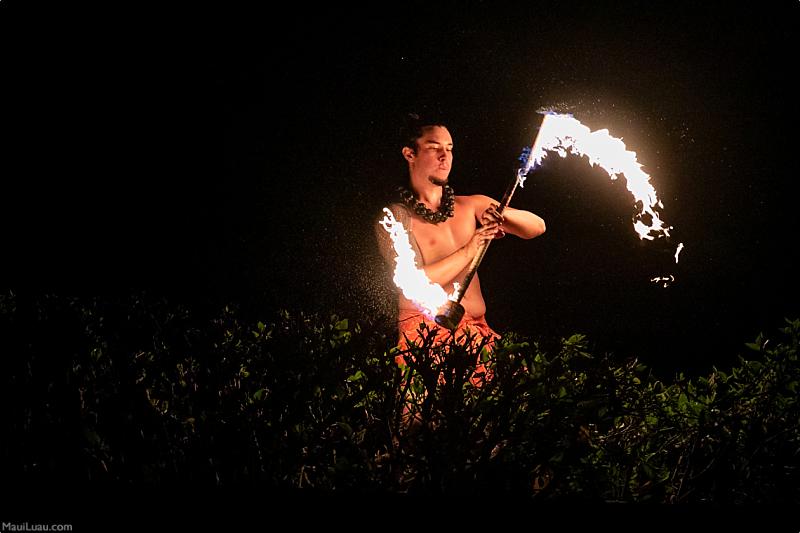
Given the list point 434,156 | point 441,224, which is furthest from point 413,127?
point 441,224

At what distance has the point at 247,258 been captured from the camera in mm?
6699

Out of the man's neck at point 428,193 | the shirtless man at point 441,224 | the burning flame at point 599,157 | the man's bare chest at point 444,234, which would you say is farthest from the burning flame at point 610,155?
the man's neck at point 428,193

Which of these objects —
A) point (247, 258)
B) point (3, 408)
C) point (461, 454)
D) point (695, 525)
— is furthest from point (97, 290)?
point (695, 525)

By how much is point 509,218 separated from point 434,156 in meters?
0.77

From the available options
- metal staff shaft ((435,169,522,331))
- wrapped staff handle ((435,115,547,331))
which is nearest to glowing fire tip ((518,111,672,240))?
wrapped staff handle ((435,115,547,331))

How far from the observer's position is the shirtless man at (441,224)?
452 cm

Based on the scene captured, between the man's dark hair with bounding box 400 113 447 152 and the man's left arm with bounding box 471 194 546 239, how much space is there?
0.66 metres

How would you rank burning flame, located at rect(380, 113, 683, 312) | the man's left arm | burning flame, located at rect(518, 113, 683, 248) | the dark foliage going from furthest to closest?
burning flame, located at rect(518, 113, 683, 248), burning flame, located at rect(380, 113, 683, 312), the man's left arm, the dark foliage

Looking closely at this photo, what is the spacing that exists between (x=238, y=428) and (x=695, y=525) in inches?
79.6

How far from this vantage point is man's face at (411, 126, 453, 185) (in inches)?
194

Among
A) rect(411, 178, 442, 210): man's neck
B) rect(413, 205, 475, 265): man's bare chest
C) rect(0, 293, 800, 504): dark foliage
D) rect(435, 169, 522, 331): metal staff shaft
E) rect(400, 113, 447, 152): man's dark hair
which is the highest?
rect(400, 113, 447, 152): man's dark hair

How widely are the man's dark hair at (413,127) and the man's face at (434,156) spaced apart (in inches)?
1.5

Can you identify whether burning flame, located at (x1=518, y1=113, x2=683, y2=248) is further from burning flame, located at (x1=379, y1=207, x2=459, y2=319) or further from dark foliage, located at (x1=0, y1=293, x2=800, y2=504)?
dark foliage, located at (x1=0, y1=293, x2=800, y2=504)

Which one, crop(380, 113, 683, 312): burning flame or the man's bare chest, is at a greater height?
crop(380, 113, 683, 312): burning flame
